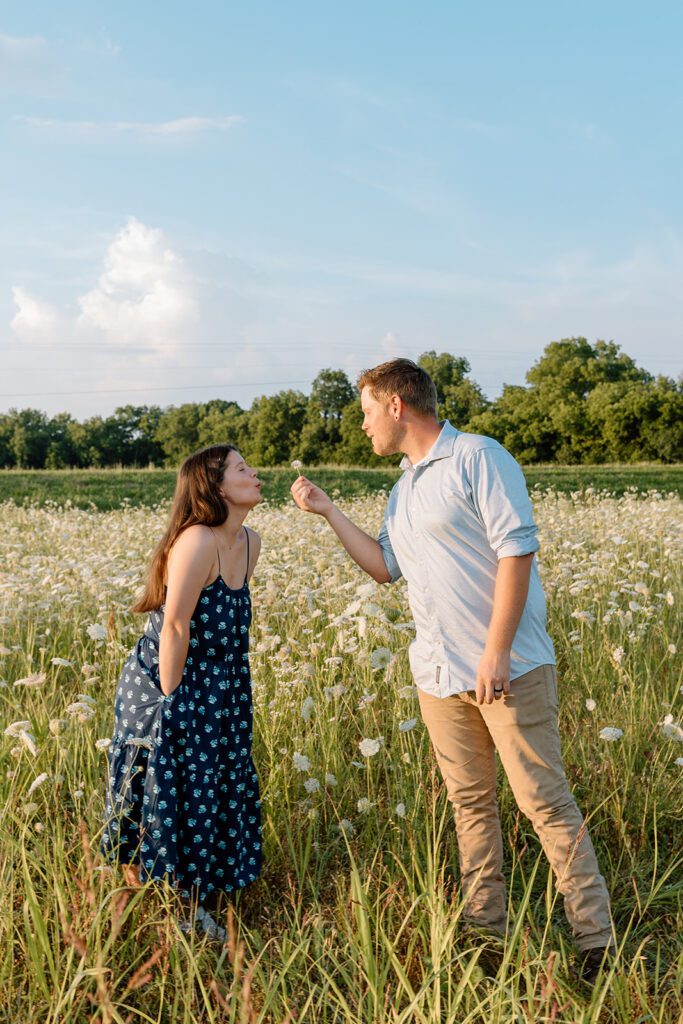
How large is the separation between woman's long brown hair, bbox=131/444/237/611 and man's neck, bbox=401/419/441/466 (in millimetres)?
681

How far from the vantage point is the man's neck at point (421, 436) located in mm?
2922

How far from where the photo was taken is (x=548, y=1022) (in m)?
1.98

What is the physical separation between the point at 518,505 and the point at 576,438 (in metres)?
60.1

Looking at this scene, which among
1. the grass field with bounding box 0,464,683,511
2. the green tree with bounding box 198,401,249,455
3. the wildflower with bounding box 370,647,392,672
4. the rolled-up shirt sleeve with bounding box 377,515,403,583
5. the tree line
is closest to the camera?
the rolled-up shirt sleeve with bounding box 377,515,403,583

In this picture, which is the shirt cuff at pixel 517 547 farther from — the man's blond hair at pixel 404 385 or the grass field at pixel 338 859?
the grass field at pixel 338 859

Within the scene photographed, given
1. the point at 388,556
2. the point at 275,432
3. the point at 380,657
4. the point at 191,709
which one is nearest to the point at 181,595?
the point at 191,709

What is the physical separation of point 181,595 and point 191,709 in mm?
465

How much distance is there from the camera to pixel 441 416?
242 feet

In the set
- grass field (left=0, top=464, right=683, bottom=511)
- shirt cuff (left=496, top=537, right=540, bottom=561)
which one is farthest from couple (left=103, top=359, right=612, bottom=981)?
grass field (left=0, top=464, right=683, bottom=511)

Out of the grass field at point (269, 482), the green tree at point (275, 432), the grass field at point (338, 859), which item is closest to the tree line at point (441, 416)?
the green tree at point (275, 432)

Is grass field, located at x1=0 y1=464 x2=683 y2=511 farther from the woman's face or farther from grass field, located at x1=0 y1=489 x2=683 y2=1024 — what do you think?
the woman's face

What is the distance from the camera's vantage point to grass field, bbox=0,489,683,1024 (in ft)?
7.41

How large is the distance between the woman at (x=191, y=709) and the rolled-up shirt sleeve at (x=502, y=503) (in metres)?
0.84

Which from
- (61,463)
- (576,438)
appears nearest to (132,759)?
(576,438)
